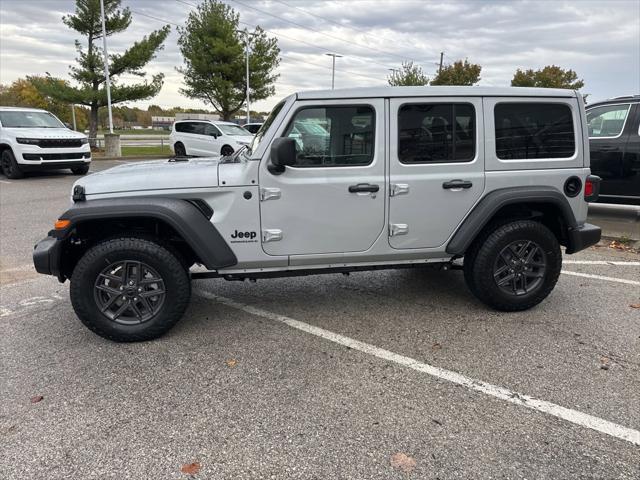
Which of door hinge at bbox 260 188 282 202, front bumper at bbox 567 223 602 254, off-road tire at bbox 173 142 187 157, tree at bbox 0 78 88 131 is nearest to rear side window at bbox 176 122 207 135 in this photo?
off-road tire at bbox 173 142 187 157

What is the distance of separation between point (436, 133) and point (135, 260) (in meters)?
2.49

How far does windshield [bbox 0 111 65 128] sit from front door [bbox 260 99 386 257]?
1208cm

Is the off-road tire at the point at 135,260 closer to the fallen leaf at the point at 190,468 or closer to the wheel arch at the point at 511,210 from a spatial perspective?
the fallen leaf at the point at 190,468

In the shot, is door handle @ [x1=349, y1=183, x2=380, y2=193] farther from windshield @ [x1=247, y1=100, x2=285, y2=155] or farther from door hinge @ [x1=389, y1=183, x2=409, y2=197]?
windshield @ [x1=247, y1=100, x2=285, y2=155]

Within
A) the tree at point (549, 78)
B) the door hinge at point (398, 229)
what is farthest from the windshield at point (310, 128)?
the tree at point (549, 78)

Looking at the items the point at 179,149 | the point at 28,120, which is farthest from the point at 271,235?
the point at 179,149

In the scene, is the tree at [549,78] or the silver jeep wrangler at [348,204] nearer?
the silver jeep wrangler at [348,204]

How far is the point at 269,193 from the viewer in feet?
11.8

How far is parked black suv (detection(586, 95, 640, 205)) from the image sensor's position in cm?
714

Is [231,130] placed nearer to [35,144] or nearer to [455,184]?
[35,144]

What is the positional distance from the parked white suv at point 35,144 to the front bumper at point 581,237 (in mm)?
12512

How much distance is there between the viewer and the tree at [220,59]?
27125 millimetres

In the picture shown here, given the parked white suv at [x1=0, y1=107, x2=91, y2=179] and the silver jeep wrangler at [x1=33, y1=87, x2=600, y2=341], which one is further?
the parked white suv at [x1=0, y1=107, x2=91, y2=179]

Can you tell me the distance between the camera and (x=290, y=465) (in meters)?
2.35
